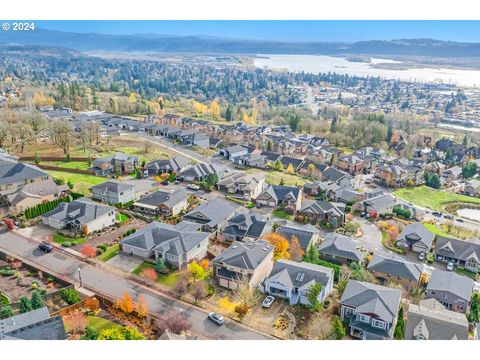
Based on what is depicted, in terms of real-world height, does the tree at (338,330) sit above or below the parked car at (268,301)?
above

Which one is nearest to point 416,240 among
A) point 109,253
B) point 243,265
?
point 243,265

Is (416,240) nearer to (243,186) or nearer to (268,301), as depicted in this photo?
(268,301)

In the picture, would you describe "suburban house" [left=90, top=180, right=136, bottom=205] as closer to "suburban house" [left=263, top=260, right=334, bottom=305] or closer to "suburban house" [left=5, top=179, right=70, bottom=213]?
"suburban house" [left=5, top=179, right=70, bottom=213]

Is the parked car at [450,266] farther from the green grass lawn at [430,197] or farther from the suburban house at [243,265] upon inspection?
the green grass lawn at [430,197]

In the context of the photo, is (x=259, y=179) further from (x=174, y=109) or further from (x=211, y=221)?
(x=174, y=109)

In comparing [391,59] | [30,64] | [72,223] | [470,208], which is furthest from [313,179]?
[391,59]

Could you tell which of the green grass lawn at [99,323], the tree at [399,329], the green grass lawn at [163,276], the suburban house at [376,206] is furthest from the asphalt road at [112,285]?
the suburban house at [376,206]

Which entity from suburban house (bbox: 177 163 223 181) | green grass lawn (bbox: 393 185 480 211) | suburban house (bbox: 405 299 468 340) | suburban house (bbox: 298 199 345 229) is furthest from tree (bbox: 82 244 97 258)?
green grass lawn (bbox: 393 185 480 211)
